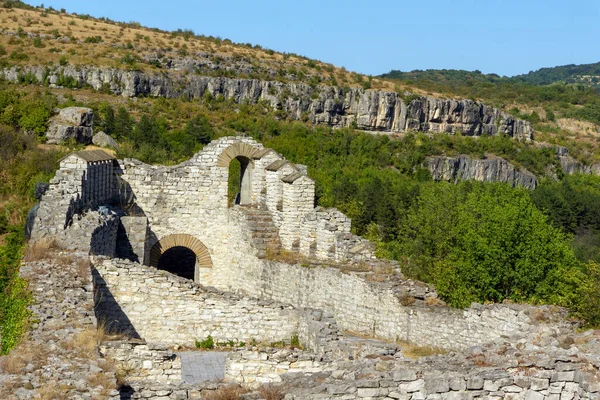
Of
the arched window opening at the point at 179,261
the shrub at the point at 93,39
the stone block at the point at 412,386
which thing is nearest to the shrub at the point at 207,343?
the stone block at the point at 412,386

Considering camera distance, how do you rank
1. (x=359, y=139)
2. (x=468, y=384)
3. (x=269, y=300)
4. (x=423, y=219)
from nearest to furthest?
(x=468, y=384)
(x=269, y=300)
(x=423, y=219)
(x=359, y=139)

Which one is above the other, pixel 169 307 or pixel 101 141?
pixel 101 141

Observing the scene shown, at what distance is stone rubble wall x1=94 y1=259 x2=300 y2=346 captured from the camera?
552 inches

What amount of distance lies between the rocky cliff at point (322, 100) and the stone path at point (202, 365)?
65.4 m

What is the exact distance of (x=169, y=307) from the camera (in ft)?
46.6

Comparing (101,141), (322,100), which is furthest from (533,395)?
(322,100)

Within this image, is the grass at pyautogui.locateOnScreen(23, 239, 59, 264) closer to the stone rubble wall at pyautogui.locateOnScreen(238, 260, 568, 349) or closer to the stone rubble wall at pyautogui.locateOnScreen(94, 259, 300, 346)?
the stone rubble wall at pyautogui.locateOnScreen(94, 259, 300, 346)

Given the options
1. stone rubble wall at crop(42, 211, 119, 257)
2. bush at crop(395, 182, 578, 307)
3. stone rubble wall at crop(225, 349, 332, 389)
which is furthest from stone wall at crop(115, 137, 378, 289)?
stone rubble wall at crop(225, 349, 332, 389)

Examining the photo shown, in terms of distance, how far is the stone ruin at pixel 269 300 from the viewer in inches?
331

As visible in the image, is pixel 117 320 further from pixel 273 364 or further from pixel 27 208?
pixel 27 208

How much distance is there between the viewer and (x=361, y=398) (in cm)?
812

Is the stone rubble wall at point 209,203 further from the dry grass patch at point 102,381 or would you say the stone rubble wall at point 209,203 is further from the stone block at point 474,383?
the stone block at point 474,383

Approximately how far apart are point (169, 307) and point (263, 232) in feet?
23.3

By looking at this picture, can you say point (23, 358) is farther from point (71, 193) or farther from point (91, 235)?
point (71, 193)
